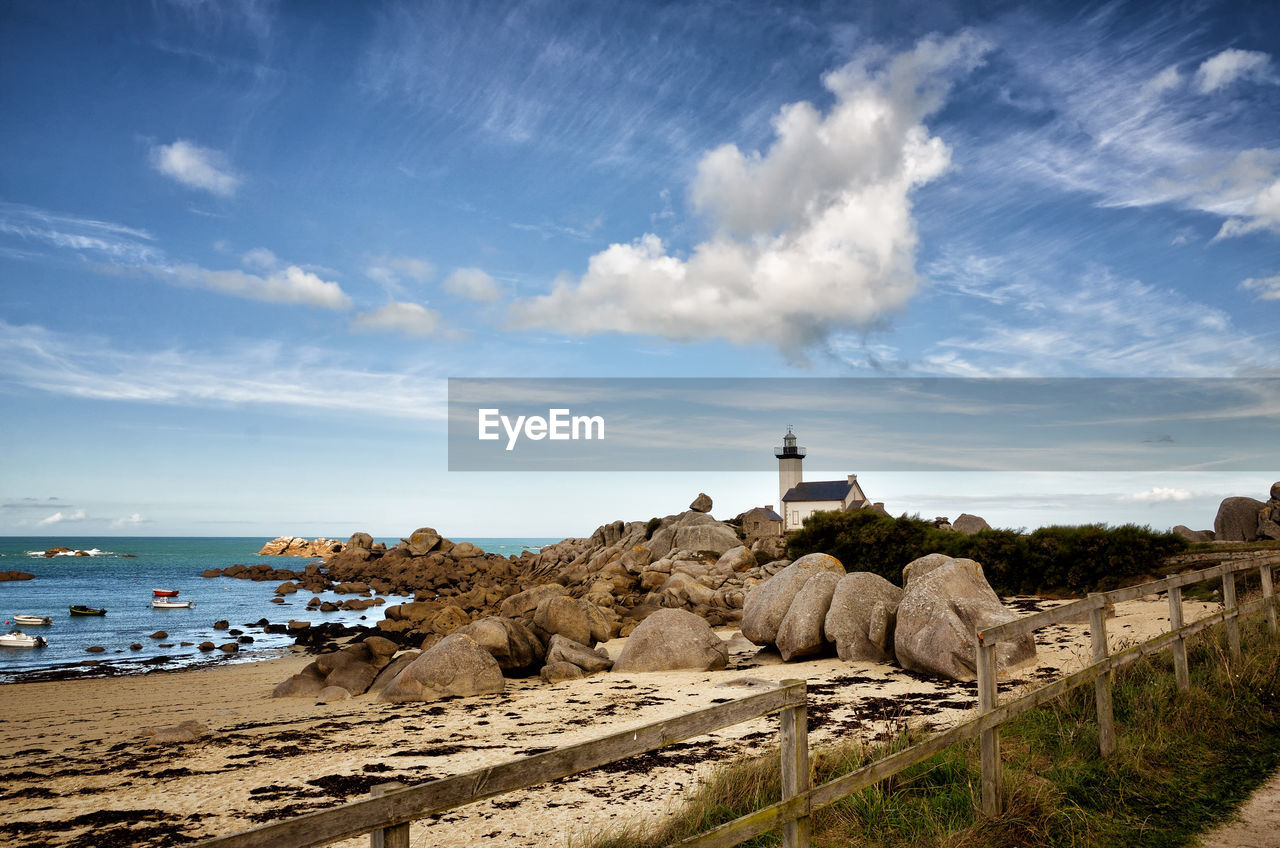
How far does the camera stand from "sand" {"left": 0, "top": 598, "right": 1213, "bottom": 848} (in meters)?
7.40

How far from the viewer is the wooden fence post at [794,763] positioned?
170 inches

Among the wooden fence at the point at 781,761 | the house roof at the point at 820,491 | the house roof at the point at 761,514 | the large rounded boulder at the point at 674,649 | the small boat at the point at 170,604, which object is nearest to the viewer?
the wooden fence at the point at 781,761

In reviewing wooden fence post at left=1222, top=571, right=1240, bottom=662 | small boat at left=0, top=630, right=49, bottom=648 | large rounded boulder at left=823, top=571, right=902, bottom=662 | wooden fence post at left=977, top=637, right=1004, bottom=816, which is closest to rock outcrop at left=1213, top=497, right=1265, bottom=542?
large rounded boulder at left=823, top=571, right=902, bottom=662

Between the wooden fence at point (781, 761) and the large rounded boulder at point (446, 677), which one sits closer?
the wooden fence at point (781, 761)

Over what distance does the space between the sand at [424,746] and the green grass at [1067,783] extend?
81 cm

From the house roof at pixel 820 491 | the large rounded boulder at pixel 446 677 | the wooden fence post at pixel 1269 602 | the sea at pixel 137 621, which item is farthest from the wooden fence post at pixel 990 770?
the house roof at pixel 820 491

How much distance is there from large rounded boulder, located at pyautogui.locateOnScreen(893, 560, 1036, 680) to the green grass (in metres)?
3.77

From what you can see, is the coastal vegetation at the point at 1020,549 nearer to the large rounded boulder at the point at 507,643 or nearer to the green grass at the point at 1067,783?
the large rounded boulder at the point at 507,643

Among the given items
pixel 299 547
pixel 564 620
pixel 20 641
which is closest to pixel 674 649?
pixel 564 620

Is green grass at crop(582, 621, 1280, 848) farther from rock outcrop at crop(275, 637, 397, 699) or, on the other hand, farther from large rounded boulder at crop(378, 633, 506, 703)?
rock outcrop at crop(275, 637, 397, 699)

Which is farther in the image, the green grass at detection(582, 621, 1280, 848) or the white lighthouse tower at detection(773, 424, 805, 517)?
the white lighthouse tower at detection(773, 424, 805, 517)

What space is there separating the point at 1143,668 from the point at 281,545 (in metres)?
150

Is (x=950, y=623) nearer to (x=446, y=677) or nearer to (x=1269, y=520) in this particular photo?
(x=446, y=677)

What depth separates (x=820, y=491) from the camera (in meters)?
68.4
